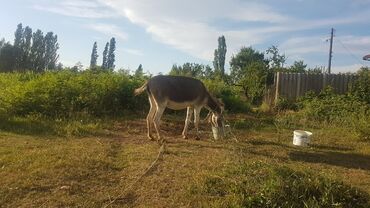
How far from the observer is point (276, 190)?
6.71 m

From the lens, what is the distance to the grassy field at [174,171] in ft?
22.3

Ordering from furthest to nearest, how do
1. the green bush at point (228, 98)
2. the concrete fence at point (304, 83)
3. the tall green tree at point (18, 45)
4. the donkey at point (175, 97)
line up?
the tall green tree at point (18, 45), the concrete fence at point (304, 83), the green bush at point (228, 98), the donkey at point (175, 97)

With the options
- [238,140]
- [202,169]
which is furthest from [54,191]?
[238,140]

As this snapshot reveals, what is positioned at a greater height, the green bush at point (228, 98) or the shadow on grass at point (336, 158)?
the green bush at point (228, 98)

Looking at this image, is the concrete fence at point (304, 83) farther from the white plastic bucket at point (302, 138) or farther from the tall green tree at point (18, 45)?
the tall green tree at point (18, 45)

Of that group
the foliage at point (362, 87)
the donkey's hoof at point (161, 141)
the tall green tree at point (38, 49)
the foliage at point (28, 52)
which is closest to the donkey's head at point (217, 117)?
the donkey's hoof at point (161, 141)

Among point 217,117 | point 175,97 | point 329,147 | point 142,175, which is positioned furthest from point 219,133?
point 142,175

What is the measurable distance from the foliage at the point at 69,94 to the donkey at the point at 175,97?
12.3 feet

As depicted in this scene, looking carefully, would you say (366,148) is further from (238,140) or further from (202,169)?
(202,169)

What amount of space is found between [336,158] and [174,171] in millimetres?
4148

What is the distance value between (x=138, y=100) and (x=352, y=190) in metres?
10.7

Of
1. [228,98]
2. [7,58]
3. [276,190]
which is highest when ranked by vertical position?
[7,58]

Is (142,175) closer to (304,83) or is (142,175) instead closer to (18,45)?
(304,83)

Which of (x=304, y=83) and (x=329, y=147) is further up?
(x=304, y=83)
